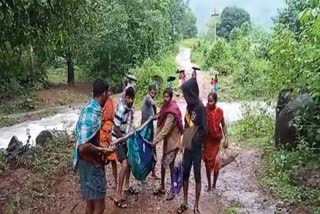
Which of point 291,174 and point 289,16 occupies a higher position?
point 289,16

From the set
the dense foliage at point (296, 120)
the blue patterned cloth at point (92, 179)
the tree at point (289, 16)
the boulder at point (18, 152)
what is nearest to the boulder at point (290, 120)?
the dense foliage at point (296, 120)

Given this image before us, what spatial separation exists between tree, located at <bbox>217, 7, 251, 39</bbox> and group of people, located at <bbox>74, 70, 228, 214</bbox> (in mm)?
35464

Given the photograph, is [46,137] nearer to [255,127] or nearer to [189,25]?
[255,127]

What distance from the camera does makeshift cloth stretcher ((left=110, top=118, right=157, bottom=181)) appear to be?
5.96 meters

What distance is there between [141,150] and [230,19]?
37018 mm

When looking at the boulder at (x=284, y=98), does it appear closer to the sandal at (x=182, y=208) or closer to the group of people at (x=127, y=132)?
the group of people at (x=127, y=132)

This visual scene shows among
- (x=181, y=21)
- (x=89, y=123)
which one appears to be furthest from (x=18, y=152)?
(x=181, y=21)

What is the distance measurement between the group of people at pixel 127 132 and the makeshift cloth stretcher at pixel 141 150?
0.08 meters

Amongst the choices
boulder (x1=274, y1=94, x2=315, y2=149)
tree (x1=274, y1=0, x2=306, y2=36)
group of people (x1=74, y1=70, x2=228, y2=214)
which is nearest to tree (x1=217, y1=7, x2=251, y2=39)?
tree (x1=274, y1=0, x2=306, y2=36)

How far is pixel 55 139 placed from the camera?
8906 millimetres

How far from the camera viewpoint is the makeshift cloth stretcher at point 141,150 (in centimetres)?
596

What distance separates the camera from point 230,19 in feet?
136

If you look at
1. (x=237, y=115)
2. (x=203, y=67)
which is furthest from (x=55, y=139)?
(x=203, y=67)

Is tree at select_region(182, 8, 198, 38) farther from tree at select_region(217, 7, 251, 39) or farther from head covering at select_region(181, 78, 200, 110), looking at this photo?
head covering at select_region(181, 78, 200, 110)
